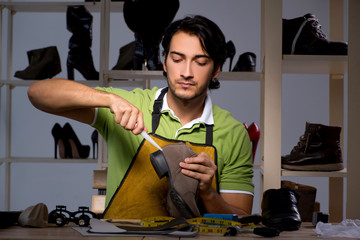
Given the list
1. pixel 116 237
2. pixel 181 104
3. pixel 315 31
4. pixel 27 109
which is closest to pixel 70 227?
pixel 116 237

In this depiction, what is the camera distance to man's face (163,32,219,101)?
207cm

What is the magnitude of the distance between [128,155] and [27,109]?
3.77m

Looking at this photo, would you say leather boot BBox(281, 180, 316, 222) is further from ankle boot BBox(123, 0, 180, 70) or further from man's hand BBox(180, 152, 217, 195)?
ankle boot BBox(123, 0, 180, 70)

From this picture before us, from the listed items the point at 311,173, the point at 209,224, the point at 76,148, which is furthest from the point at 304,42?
the point at 76,148

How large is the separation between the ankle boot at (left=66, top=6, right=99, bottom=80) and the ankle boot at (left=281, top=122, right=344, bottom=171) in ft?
7.20

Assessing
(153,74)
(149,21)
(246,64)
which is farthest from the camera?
(246,64)

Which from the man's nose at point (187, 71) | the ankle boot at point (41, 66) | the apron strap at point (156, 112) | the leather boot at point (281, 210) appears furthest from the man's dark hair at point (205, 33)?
the ankle boot at point (41, 66)

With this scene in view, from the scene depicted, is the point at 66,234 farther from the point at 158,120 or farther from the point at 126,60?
the point at 126,60

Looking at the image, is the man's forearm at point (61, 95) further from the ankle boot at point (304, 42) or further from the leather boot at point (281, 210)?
the ankle boot at point (304, 42)

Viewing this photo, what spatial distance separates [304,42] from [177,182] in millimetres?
1333

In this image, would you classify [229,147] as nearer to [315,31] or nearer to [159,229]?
[315,31]

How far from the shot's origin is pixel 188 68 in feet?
6.82

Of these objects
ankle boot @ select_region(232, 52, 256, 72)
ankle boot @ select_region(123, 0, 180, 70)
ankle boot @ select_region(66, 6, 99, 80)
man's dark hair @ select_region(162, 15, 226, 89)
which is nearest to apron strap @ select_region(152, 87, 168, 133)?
man's dark hair @ select_region(162, 15, 226, 89)

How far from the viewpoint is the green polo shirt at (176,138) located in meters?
2.14
